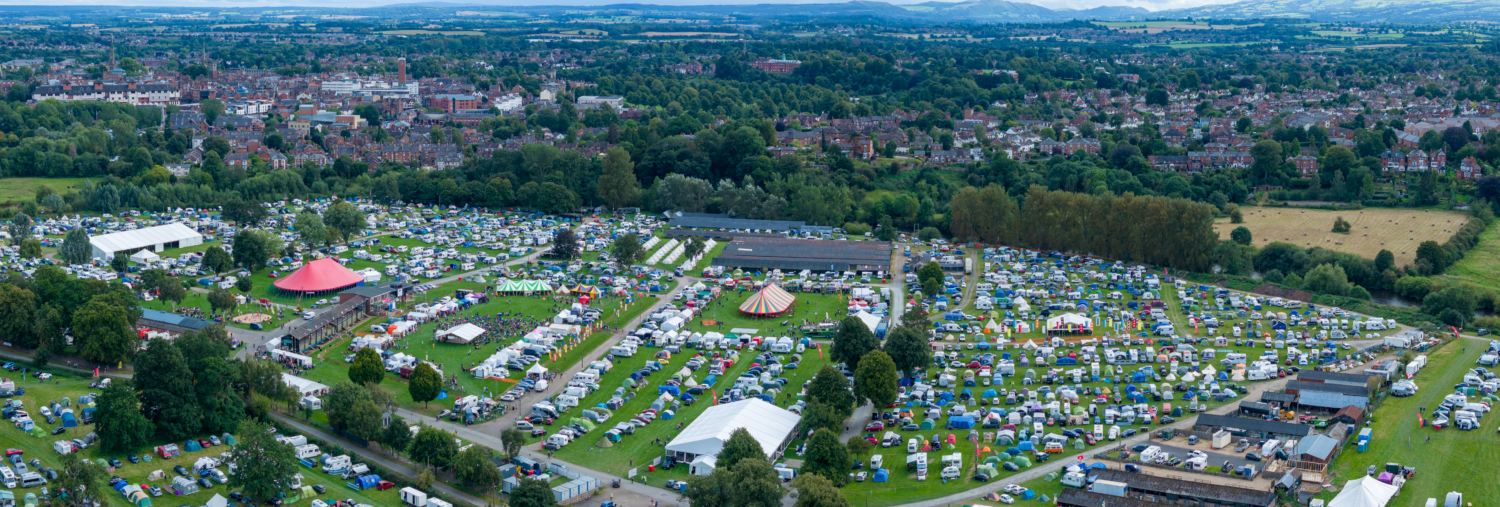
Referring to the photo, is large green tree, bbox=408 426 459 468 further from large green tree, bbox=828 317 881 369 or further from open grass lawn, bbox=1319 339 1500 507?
open grass lawn, bbox=1319 339 1500 507

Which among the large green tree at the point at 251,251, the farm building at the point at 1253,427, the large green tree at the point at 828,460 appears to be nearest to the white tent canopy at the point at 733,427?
the large green tree at the point at 828,460

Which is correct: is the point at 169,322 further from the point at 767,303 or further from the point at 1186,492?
the point at 1186,492

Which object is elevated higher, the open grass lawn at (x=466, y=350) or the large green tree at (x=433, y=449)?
the large green tree at (x=433, y=449)

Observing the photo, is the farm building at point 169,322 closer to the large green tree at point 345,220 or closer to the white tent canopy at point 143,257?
the white tent canopy at point 143,257

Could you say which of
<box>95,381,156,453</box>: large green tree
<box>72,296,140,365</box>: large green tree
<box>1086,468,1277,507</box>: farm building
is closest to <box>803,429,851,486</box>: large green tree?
<box>1086,468,1277,507</box>: farm building

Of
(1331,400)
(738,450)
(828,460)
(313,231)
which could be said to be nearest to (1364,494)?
(1331,400)
